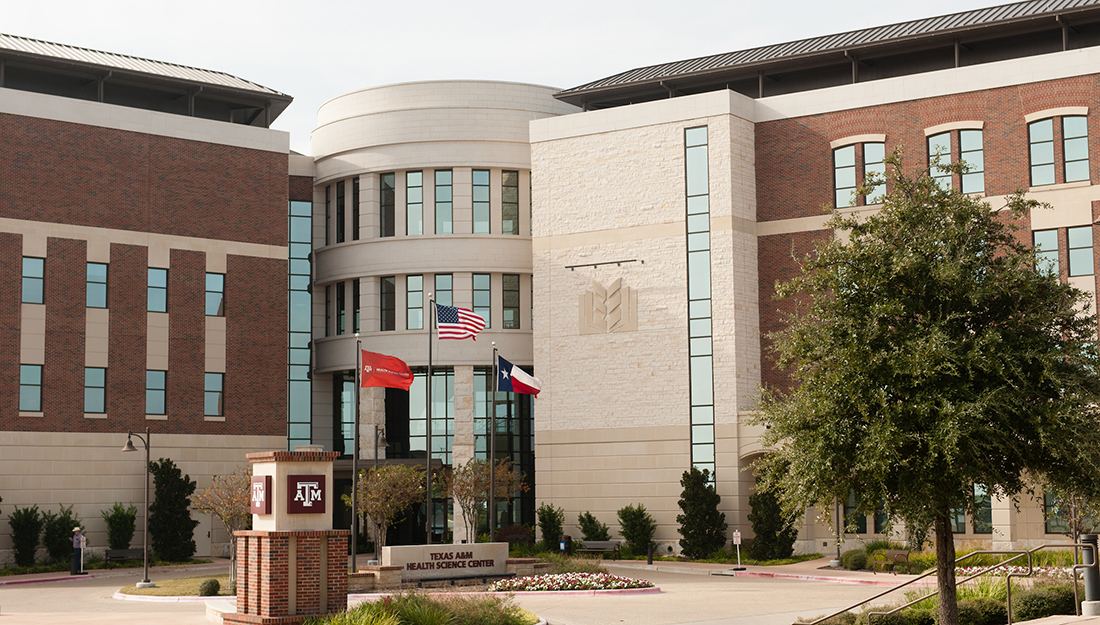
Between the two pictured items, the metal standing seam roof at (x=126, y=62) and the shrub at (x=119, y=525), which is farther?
the metal standing seam roof at (x=126, y=62)

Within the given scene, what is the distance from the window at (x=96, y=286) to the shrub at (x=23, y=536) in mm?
8308

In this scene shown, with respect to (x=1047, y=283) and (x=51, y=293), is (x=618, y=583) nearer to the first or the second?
(x=1047, y=283)

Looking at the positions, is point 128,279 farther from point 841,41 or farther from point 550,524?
point 841,41

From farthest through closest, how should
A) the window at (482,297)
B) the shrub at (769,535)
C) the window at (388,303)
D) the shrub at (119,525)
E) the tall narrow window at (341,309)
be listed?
the tall narrow window at (341,309), the window at (388,303), the window at (482,297), the shrub at (119,525), the shrub at (769,535)

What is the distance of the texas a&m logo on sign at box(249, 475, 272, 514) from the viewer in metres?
22.4

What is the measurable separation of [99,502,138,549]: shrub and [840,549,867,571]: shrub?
25951mm

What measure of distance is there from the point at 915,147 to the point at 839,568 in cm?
1562

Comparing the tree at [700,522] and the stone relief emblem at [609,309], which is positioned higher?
the stone relief emblem at [609,309]

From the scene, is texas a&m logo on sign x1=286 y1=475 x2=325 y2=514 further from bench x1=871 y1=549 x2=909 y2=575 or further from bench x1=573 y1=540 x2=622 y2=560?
bench x1=573 y1=540 x2=622 y2=560

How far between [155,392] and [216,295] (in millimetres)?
4720

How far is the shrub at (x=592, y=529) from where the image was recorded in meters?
46.3

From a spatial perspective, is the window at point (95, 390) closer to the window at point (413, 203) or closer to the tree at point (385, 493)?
the tree at point (385, 493)

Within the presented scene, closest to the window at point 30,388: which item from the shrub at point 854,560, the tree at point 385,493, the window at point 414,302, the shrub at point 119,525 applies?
the shrub at point 119,525

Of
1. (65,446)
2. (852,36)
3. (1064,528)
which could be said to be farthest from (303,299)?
(1064,528)
